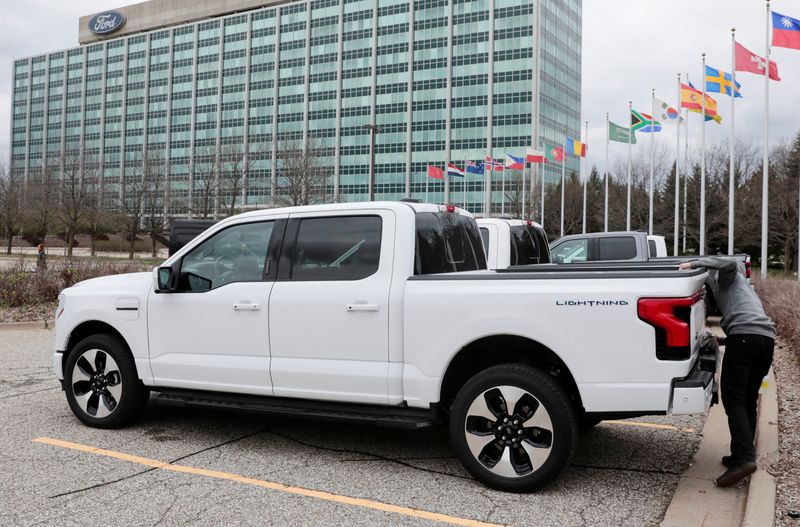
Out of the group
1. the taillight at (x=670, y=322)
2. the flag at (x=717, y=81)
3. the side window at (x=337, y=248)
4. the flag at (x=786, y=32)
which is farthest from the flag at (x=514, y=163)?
the taillight at (x=670, y=322)

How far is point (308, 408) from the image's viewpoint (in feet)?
16.3

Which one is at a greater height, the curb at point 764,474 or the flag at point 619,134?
the flag at point 619,134

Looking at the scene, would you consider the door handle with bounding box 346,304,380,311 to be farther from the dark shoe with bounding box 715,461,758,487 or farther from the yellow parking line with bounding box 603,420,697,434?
the yellow parking line with bounding box 603,420,697,434

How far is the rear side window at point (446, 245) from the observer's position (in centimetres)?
502

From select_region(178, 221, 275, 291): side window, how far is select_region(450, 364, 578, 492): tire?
201cm

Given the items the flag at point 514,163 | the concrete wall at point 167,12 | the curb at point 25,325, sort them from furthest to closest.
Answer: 1. the concrete wall at point 167,12
2. the flag at point 514,163
3. the curb at point 25,325

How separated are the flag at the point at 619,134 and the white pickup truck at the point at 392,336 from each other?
31823mm

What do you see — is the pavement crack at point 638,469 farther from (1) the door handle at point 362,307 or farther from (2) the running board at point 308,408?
(1) the door handle at point 362,307

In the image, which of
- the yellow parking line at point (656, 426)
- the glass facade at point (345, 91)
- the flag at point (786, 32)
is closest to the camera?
the yellow parking line at point (656, 426)

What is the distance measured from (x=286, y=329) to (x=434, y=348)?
3.86 ft

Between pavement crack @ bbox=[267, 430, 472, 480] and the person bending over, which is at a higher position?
the person bending over

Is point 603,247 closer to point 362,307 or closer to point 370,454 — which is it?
point 370,454

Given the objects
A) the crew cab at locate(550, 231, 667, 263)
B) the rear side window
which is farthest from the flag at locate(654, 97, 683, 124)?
the rear side window

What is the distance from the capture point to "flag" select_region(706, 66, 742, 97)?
26.0 m
